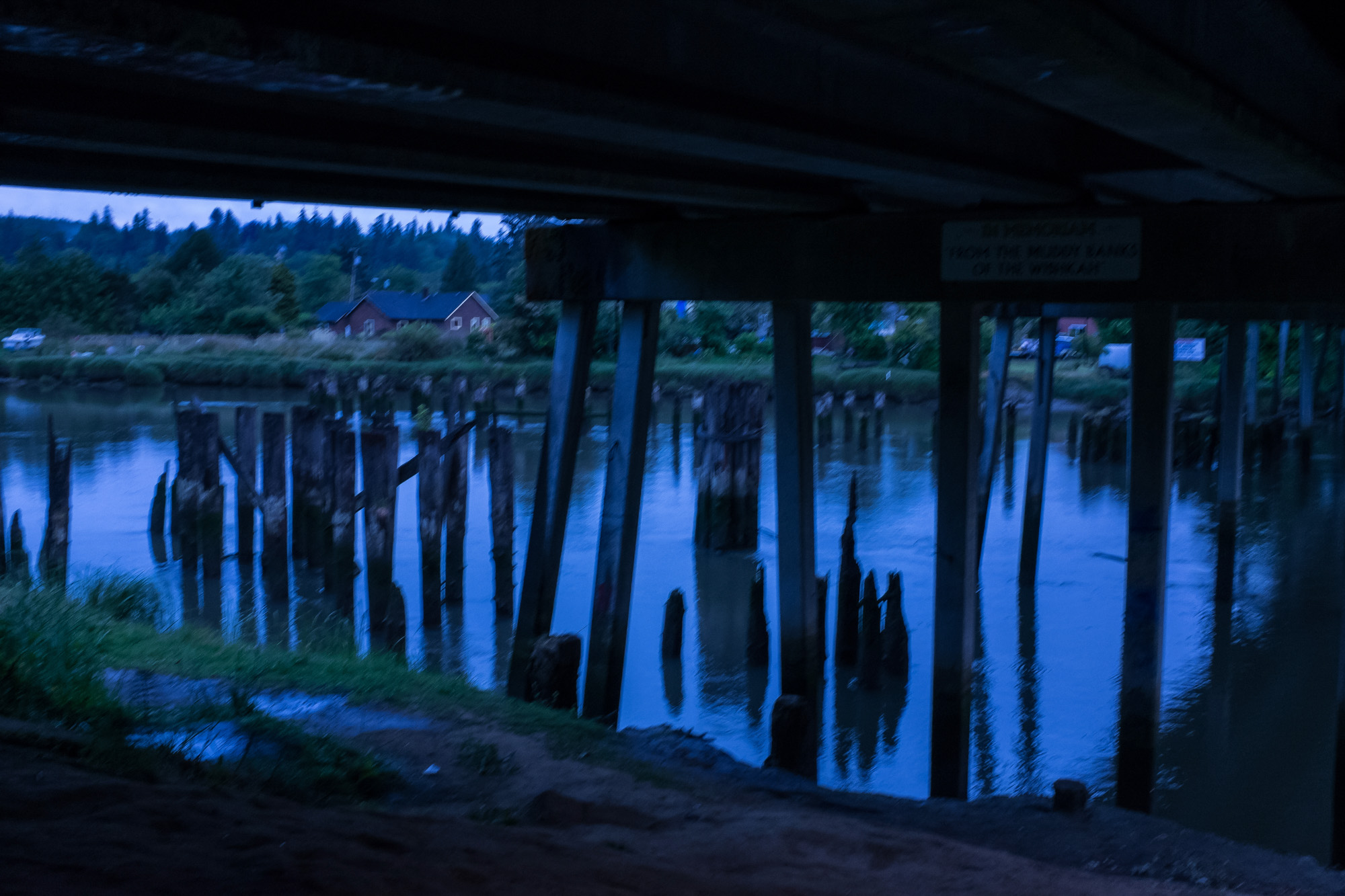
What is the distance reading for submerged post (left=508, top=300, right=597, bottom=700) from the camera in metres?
8.22

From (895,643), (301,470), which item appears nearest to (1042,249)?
(895,643)

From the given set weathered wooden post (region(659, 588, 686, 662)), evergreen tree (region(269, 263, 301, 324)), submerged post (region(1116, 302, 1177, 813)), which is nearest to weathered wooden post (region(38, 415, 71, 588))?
weathered wooden post (region(659, 588, 686, 662))

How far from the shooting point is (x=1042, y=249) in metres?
6.63

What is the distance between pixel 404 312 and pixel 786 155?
57.9 meters

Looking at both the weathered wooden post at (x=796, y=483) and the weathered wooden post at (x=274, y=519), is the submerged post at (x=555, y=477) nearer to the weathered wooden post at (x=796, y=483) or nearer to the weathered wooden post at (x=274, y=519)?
the weathered wooden post at (x=796, y=483)

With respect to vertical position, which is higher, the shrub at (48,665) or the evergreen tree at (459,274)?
the evergreen tree at (459,274)

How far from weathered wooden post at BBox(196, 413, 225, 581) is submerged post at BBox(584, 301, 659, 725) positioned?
7.92m

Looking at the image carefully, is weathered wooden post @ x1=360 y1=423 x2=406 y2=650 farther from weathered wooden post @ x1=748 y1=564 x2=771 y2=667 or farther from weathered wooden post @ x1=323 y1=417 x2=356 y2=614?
weathered wooden post @ x1=748 y1=564 x2=771 y2=667

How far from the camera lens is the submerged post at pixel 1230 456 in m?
13.6

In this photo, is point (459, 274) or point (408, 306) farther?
point (459, 274)

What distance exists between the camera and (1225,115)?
12.9 feet

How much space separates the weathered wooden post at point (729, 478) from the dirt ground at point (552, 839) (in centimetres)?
969

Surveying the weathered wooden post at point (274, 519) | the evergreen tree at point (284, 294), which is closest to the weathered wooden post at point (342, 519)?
the weathered wooden post at point (274, 519)

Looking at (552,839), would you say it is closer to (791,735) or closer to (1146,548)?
(791,735)
